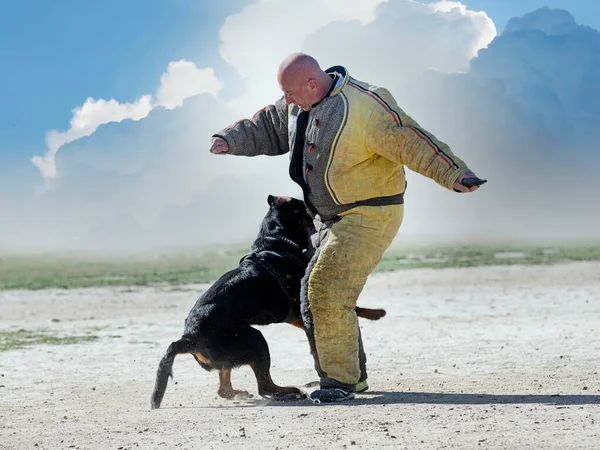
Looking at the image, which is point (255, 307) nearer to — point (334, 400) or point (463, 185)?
point (334, 400)

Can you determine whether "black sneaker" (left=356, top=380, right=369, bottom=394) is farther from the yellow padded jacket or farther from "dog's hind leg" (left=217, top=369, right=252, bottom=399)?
the yellow padded jacket

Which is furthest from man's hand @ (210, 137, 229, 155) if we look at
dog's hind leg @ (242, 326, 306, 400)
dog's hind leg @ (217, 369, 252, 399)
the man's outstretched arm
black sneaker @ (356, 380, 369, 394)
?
black sneaker @ (356, 380, 369, 394)

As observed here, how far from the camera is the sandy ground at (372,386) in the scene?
16.2ft

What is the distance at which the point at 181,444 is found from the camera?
491 cm

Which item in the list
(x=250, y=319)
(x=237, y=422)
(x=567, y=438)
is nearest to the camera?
(x=567, y=438)

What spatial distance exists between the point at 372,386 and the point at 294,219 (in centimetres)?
144

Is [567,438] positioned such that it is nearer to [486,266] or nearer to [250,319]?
[250,319]

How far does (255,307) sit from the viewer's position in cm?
632

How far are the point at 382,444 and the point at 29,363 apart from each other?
5.47 metres

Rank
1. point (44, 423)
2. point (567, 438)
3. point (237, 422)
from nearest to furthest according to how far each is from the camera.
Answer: point (567, 438), point (237, 422), point (44, 423)

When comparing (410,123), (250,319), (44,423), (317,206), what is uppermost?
(410,123)

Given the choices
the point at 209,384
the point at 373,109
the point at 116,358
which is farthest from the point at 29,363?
the point at 373,109

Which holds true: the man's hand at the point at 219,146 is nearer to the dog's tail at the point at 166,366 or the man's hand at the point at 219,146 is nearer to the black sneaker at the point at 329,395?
the dog's tail at the point at 166,366

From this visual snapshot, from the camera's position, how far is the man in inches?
233
